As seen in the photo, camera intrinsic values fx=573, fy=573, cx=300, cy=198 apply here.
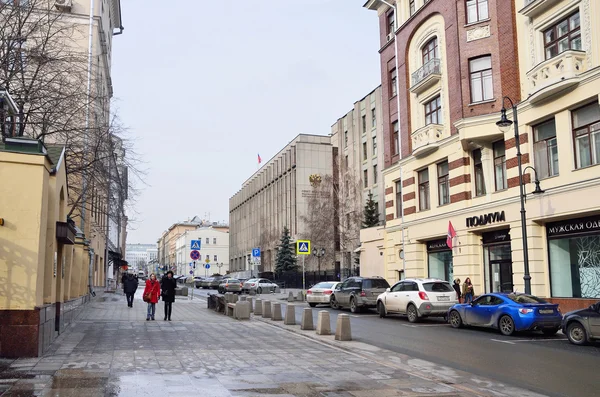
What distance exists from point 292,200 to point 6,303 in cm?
6391

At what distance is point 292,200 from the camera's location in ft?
244

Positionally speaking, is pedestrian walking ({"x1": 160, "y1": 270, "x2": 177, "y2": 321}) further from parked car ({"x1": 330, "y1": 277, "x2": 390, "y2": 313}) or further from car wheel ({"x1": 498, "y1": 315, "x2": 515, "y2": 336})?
car wheel ({"x1": 498, "y1": 315, "x2": 515, "y2": 336})

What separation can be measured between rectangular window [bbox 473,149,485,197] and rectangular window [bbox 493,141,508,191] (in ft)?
2.94

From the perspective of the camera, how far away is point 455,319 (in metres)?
18.8

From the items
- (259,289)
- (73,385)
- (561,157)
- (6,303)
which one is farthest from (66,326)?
(259,289)

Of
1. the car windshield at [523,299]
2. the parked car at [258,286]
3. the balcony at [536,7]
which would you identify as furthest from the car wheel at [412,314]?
the parked car at [258,286]

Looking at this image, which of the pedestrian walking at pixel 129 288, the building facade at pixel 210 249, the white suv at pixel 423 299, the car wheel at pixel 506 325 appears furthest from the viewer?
the building facade at pixel 210 249

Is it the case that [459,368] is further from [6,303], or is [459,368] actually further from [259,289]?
[259,289]

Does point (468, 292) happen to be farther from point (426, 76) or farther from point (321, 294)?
point (426, 76)

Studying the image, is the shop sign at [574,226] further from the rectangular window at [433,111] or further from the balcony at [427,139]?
the rectangular window at [433,111]

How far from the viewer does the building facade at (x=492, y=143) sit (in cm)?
2153

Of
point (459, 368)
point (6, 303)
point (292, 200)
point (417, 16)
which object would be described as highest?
point (417, 16)

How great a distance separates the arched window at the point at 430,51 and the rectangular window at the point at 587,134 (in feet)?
35.4

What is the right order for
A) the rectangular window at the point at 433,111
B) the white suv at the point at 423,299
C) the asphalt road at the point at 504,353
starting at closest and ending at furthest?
the asphalt road at the point at 504,353
the white suv at the point at 423,299
the rectangular window at the point at 433,111
